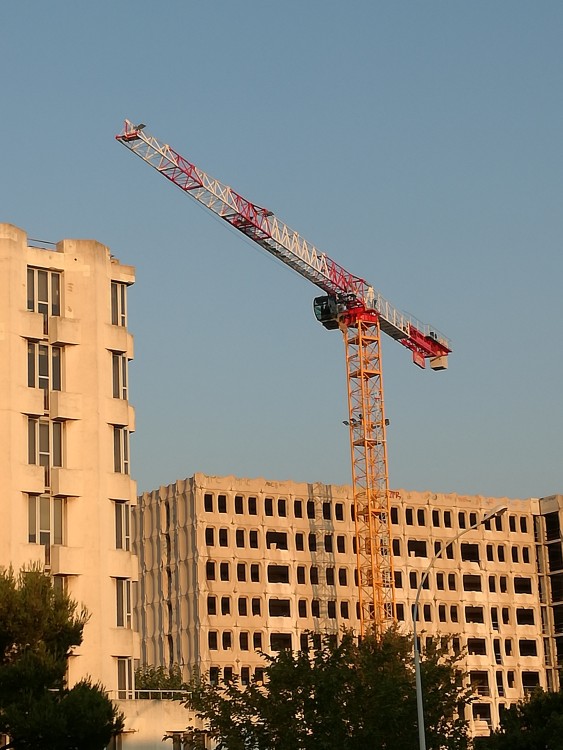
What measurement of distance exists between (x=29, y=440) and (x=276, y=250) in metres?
71.6

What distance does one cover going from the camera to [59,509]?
227 feet

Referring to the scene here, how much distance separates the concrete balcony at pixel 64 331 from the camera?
230ft

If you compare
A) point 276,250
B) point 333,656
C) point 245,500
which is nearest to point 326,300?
point 276,250

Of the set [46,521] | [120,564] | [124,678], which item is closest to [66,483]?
[46,521]

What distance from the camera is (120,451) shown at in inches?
2827

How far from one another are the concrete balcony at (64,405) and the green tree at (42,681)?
16.2 m

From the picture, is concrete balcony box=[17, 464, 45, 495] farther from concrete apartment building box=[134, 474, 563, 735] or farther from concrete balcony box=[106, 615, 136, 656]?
concrete apartment building box=[134, 474, 563, 735]

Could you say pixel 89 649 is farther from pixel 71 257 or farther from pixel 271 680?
pixel 71 257

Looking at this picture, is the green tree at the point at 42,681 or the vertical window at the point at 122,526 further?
the vertical window at the point at 122,526

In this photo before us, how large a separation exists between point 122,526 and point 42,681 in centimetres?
2044

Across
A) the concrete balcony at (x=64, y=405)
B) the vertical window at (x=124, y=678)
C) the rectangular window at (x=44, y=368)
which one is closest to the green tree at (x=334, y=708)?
the vertical window at (x=124, y=678)

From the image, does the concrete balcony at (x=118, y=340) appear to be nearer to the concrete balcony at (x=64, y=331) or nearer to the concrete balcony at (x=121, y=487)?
the concrete balcony at (x=64, y=331)

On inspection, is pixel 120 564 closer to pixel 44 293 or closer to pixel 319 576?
pixel 44 293

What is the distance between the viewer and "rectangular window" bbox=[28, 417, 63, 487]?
226 ft
